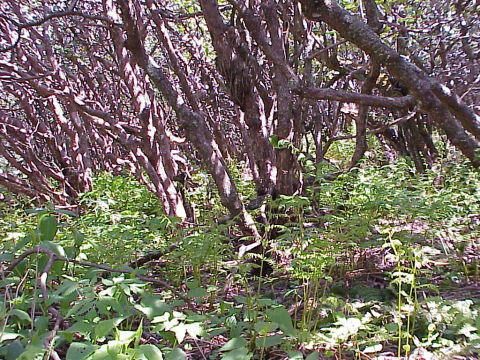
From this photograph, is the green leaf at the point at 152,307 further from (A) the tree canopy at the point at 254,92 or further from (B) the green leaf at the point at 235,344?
(A) the tree canopy at the point at 254,92

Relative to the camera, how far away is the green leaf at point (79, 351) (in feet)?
5.24

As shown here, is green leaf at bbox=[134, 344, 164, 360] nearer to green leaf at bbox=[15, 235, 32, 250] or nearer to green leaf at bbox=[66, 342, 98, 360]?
green leaf at bbox=[66, 342, 98, 360]

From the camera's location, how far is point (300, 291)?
3469mm

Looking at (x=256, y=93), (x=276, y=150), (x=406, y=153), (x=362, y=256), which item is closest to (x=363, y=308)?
(x=362, y=256)

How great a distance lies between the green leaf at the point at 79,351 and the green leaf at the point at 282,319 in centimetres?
82

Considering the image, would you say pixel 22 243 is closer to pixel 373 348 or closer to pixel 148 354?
pixel 148 354

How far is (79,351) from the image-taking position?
5.43 ft

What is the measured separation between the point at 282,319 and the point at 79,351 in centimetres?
91

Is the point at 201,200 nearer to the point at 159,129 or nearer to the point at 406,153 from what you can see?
the point at 159,129

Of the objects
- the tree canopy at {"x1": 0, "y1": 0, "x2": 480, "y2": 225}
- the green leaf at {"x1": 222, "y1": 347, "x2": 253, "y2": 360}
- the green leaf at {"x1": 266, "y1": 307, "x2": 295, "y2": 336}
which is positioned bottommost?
the green leaf at {"x1": 222, "y1": 347, "x2": 253, "y2": 360}

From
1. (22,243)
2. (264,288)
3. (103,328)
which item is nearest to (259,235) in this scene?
(264,288)

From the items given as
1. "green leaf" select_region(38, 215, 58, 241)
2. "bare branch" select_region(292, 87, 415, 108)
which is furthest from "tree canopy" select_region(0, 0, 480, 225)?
"green leaf" select_region(38, 215, 58, 241)

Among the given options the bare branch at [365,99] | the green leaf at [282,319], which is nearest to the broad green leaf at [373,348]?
the green leaf at [282,319]

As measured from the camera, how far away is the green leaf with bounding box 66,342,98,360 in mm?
1596
